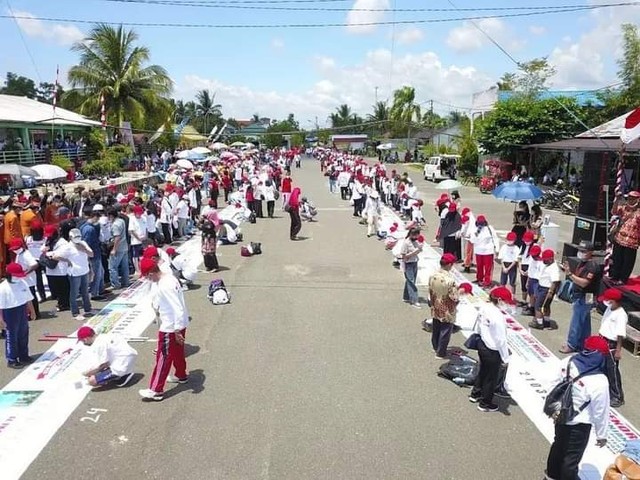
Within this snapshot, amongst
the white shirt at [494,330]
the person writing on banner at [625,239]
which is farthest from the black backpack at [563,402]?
the person writing on banner at [625,239]

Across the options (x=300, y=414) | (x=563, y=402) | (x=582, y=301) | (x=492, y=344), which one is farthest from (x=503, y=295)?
(x=300, y=414)

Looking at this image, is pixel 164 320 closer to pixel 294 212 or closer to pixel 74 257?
pixel 74 257

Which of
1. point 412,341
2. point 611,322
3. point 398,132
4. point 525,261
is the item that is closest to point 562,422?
point 611,322

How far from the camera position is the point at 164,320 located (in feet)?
19.3

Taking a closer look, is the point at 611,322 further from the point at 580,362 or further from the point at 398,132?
the point at 398,132

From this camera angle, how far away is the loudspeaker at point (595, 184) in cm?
1226

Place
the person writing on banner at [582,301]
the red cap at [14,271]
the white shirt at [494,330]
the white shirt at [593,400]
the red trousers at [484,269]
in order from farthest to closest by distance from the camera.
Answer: the red trousers at [484,269], the person writing on banner at [582,301], the red cap at [14,271], the white shirt at [494,330], the white shirt at [593,400]

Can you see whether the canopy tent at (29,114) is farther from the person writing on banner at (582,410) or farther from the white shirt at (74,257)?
the person writing on banner at (582,410)

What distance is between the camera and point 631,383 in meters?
6.60

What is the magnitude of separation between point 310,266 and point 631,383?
7.33 metres

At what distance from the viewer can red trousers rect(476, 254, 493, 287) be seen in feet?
34.4

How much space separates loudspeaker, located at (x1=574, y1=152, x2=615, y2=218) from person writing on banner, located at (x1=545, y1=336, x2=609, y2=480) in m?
8.99

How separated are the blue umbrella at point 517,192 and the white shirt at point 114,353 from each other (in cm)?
878

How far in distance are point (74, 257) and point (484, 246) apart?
24.6ft
